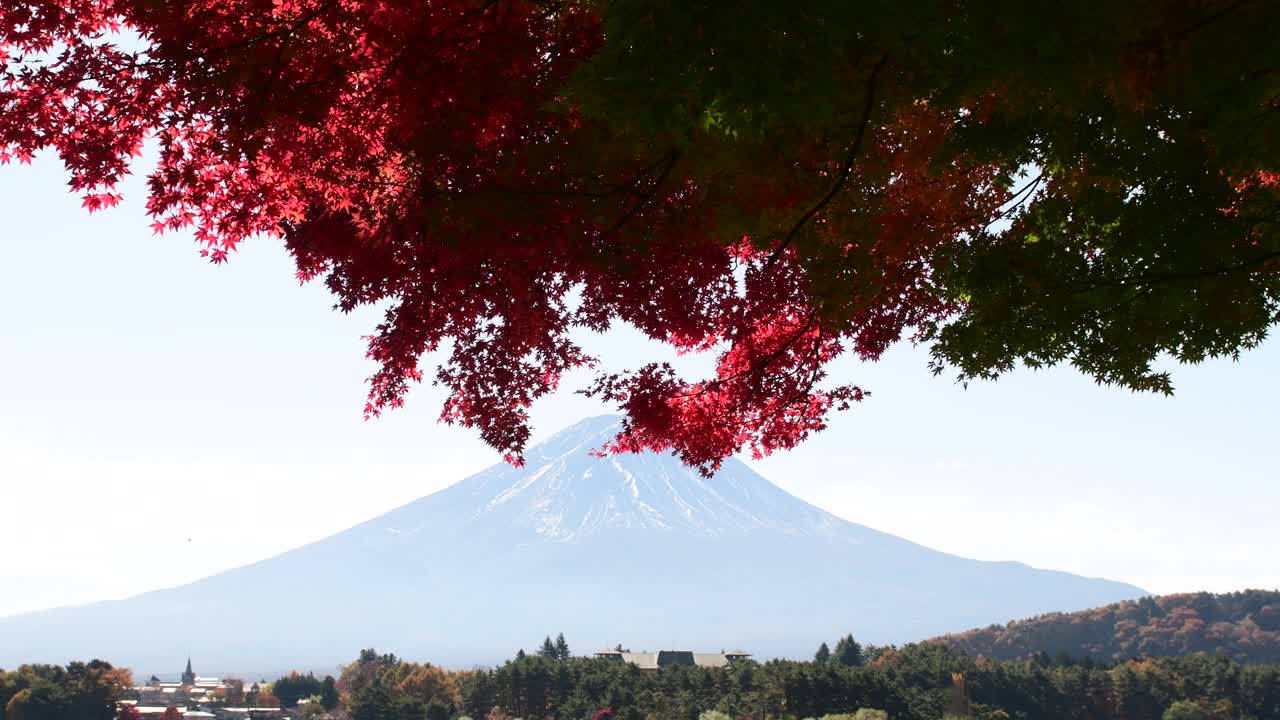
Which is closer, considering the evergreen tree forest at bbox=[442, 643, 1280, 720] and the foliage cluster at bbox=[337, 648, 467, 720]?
the evergreen tree forest at bbox=[442, 643, 1280, 720]

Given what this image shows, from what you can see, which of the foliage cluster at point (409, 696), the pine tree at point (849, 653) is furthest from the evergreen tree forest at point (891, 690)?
the pine tree at point (849, 653)

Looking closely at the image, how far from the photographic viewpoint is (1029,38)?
361cm

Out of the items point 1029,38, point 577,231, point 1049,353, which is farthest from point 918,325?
point 1029,38

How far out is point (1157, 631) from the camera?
10356 cm

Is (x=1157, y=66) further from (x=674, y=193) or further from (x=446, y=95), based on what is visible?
(x=446, y=95)

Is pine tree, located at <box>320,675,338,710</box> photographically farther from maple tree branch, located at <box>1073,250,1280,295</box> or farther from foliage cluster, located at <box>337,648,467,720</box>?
maple tree branch, located at <box>1073,250,1280,295</box>

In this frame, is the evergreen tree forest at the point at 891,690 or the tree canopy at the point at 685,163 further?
the evergreen tree forest at the point at 891,690

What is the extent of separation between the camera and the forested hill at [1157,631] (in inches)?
4013

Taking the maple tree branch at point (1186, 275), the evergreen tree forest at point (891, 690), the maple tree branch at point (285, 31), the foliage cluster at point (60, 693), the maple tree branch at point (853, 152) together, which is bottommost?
the evergreen tree forest at point (891, 690)

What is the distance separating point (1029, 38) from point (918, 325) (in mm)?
4969

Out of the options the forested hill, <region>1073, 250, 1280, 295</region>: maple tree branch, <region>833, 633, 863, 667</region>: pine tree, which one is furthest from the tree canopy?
the forested hill

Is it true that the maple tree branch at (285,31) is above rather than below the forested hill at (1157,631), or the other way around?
above

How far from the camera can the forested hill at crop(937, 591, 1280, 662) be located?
102 meters

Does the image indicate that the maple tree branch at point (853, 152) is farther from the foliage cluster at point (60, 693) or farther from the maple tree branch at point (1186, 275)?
the foliage cluster at point (60, 693)
